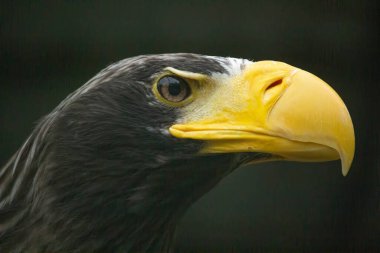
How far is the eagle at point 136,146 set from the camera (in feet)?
6.27

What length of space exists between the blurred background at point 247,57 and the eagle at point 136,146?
1.27 meters

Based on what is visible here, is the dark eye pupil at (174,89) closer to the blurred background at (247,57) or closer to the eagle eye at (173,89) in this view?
the eagle eye at (173,89)

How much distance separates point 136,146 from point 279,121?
0.38 meters

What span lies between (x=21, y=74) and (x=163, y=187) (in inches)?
59.0

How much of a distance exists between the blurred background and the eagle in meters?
1.27

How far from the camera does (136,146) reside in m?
1.95

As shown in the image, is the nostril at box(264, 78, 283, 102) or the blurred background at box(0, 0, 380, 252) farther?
the blurred background at box(0, 0, 380, 252)

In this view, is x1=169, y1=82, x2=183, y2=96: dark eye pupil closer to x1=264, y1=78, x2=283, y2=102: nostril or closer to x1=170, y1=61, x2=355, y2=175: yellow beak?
x1=170, y1=61, x2=355, y2=175: yellow beak

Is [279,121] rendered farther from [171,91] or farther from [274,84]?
[171,91]

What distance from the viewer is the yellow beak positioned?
1826mm

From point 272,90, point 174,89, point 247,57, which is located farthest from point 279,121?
point 247,57

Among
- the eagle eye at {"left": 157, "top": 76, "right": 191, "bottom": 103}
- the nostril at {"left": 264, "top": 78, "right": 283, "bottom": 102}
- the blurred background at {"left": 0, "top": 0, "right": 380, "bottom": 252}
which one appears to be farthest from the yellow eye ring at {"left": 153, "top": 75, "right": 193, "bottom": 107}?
the blurred background at {"left": 0, "top": 0, "right": 380, "bottom": 252}

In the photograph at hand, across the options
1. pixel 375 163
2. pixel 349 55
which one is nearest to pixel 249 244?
pixel 375 163

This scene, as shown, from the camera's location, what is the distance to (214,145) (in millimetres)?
1915
